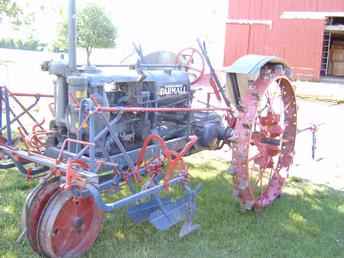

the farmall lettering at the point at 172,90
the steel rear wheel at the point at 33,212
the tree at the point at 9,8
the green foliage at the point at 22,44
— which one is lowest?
the steel rear wheel at the point at 33,212

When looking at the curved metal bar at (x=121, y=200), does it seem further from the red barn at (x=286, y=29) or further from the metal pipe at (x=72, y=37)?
the red barn at (x=286, y=29)

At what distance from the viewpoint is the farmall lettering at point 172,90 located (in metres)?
3.77

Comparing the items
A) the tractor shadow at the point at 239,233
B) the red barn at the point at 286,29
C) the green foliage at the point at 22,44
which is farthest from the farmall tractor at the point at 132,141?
the green foliage at the point at 22,44

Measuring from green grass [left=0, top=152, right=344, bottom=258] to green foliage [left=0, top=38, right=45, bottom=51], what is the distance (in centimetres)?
3236

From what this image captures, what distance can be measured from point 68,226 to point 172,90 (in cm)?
157

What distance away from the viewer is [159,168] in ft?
10.9

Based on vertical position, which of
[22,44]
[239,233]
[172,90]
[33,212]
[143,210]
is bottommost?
[239,233]

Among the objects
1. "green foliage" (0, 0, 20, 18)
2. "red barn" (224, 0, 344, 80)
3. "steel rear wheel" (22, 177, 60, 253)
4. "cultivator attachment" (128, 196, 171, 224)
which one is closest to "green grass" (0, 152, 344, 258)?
"cultivator attachment" (128, 196, 171, 224)

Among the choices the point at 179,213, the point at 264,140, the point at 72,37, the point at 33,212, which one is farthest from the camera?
the point at 264,140

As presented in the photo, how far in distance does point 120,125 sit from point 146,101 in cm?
30

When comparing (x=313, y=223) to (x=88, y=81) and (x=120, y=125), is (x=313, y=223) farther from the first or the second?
(x=88, y=81)

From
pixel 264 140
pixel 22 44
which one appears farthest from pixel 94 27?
pixel 22 44

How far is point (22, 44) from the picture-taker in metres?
37.7

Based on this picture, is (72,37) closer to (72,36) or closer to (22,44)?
(72,36)
